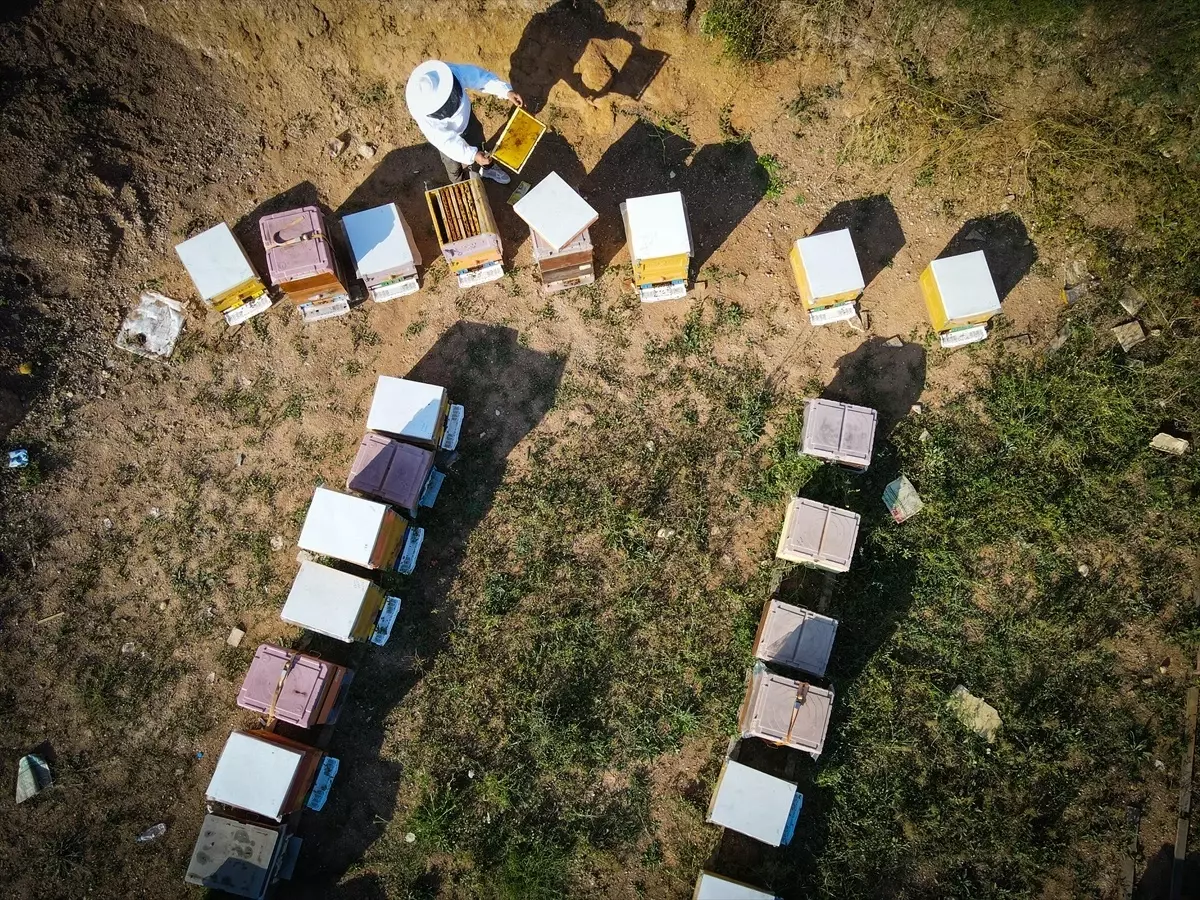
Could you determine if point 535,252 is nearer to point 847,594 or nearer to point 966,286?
point 966,286

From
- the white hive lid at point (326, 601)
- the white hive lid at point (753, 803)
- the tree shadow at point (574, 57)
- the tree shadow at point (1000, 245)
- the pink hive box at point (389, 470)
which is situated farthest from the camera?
the tree shadow at point (574, 57)

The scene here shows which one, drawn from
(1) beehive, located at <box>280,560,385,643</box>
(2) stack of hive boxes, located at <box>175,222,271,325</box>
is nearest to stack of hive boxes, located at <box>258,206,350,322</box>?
(2) stack of hive boxes, located at <box>175,222,271,325</box>

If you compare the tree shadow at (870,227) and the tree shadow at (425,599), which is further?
the tree shadow at (870,227)

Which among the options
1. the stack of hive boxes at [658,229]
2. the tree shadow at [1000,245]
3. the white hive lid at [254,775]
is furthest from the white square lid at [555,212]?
the white hive lid at [254,775]

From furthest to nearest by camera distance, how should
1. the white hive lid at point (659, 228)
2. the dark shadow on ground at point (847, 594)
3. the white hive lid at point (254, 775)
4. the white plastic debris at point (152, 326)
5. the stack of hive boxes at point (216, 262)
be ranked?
the white plastic debris at point (152, 326) < the stack of hive boxes at point (216, 262) < the dark shadow on ground at point (847, 594) < the white hive lid at point (659, 228) < the white hive lid at point (254, 775)

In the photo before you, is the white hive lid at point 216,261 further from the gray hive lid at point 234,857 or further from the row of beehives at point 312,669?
the gray hive lid at point 234,857

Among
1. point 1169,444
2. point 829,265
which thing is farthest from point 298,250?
point 1169,444

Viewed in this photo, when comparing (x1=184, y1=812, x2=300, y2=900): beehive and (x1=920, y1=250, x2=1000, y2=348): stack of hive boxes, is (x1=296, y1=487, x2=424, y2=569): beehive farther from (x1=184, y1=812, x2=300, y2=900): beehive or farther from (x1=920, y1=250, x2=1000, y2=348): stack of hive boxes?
(x1=920, y1=250, x2=1000, y2=348): stack of hive boxes

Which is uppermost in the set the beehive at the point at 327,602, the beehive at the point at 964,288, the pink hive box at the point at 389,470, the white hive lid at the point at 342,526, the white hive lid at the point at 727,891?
the beehive at the point at 964,288
